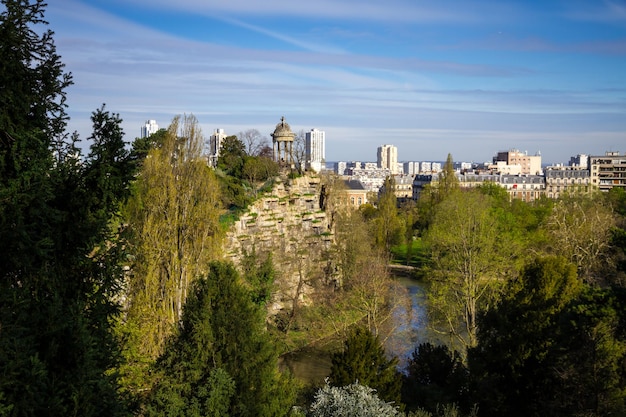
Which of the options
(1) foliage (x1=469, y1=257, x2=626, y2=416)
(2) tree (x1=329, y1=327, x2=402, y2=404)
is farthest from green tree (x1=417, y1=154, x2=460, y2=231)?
(2) tree (x1=329, y1=327, x2=402, y2=404)

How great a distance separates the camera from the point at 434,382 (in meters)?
17.9

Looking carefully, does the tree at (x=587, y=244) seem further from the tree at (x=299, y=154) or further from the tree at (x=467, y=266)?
the tree at (x=299, y=154)

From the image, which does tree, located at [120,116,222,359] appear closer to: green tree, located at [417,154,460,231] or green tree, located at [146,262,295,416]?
green tree, located at [146,262,295,416]

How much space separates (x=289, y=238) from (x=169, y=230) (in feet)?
45.5

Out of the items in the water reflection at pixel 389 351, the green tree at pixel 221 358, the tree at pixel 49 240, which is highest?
the tree at pixel 49 240

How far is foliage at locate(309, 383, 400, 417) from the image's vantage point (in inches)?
445

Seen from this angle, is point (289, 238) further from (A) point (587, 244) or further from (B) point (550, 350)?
(B) point (550, 350)

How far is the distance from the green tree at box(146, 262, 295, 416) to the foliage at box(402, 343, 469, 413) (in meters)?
6.03

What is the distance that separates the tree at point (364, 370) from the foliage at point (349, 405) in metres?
2.53

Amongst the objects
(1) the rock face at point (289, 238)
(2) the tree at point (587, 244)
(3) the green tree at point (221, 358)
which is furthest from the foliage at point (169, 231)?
(2) the tree at point (587, 244)

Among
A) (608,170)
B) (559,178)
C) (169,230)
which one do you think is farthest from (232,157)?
(559,178)

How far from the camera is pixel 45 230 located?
606cm

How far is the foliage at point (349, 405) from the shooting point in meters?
11.3

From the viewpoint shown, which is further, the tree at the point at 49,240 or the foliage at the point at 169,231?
the foliage at the point at 169,231
